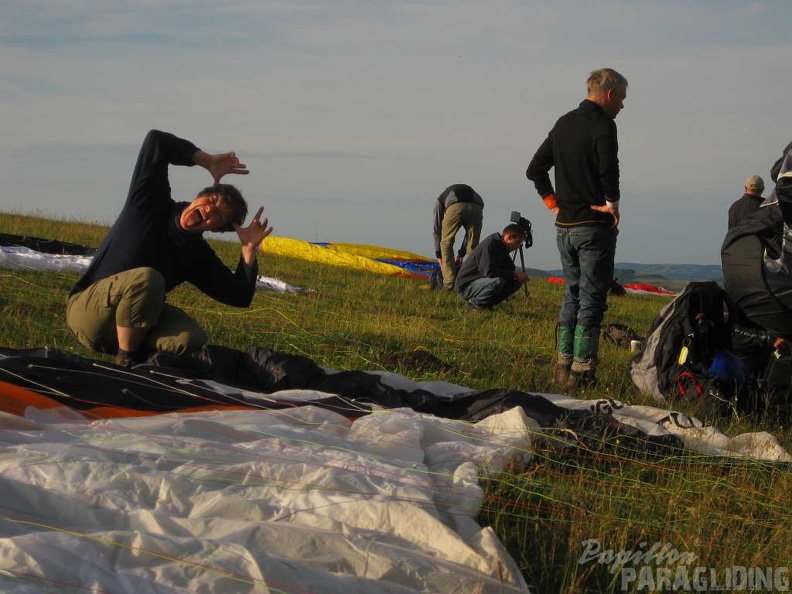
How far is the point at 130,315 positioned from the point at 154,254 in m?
0.38

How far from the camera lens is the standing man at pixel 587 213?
5.54 meters

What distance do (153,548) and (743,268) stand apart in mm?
4101

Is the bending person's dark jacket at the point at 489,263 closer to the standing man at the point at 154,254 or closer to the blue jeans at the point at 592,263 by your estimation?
the blue jeans at the point at 592,263

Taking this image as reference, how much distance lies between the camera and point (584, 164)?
18.4ft

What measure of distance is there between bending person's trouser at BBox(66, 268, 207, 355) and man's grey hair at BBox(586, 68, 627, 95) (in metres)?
2.58

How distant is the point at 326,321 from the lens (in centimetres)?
756

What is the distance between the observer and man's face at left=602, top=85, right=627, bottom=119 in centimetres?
561

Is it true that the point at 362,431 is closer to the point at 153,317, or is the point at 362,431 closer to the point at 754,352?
the point at 153,317

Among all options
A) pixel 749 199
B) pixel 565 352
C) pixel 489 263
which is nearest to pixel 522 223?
pixel 489 263

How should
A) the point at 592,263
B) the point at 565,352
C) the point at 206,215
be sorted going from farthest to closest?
the point at 565,352 < the point at 592,263 < the point at 206,215

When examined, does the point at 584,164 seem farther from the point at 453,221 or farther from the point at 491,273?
the point at 453,221

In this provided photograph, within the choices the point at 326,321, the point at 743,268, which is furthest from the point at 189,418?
the point at 326,321

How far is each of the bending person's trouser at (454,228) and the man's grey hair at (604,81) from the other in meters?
5.24

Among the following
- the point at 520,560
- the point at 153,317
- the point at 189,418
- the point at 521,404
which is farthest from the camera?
the point at 153,317
